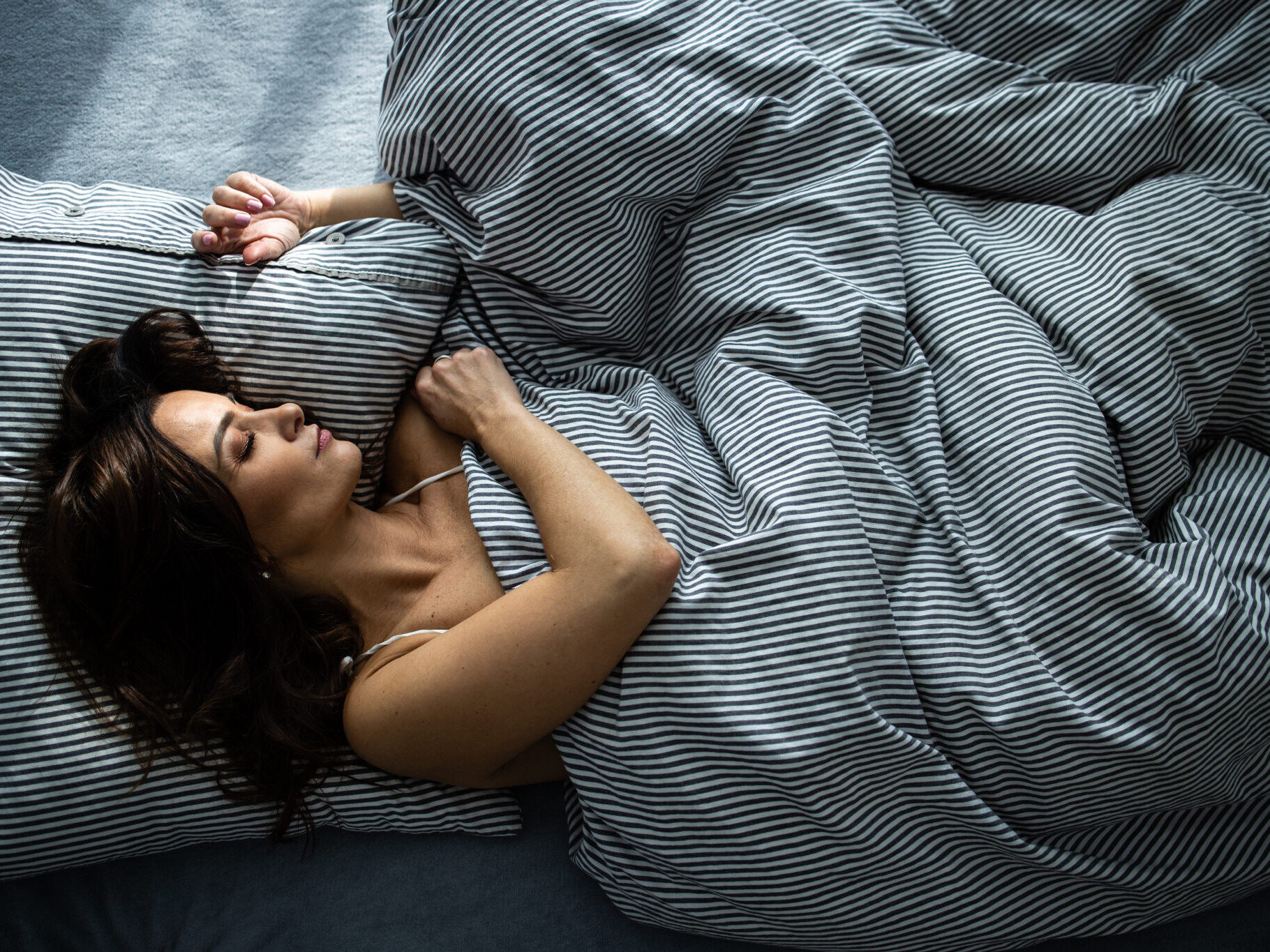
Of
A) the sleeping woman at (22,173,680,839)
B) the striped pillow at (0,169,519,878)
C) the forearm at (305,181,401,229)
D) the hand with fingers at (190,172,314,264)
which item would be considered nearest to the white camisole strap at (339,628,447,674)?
the sleeping woman at (22,173,680,839)

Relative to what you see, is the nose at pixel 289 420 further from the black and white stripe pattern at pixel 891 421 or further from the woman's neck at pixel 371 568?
the black and white stripe pattern at pixel 891 421

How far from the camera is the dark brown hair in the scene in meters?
0.96

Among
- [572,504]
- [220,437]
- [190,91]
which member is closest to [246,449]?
[220,437]

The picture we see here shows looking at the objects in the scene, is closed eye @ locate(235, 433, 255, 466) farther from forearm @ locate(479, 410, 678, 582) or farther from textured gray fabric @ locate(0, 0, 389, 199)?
textured gray fabric @ locate(0, 0, 389, 199)

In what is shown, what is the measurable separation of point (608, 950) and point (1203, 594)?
0.86 meters

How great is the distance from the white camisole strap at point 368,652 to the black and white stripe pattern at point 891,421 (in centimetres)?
15

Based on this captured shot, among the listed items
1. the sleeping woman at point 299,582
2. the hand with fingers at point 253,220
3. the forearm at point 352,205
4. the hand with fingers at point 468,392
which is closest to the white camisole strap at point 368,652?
the sleeping woman at point 299,582

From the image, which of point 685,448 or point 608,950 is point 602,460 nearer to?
point 685,448

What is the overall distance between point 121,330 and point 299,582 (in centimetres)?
43

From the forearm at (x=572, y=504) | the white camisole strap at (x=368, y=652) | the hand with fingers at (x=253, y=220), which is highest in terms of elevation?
the hand with fingers at (x=253, y=220)

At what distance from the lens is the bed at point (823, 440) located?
92 cm

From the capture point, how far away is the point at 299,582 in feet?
3.53

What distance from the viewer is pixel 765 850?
94 cm

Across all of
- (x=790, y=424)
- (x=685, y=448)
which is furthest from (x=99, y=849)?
(x=790, y=424)
